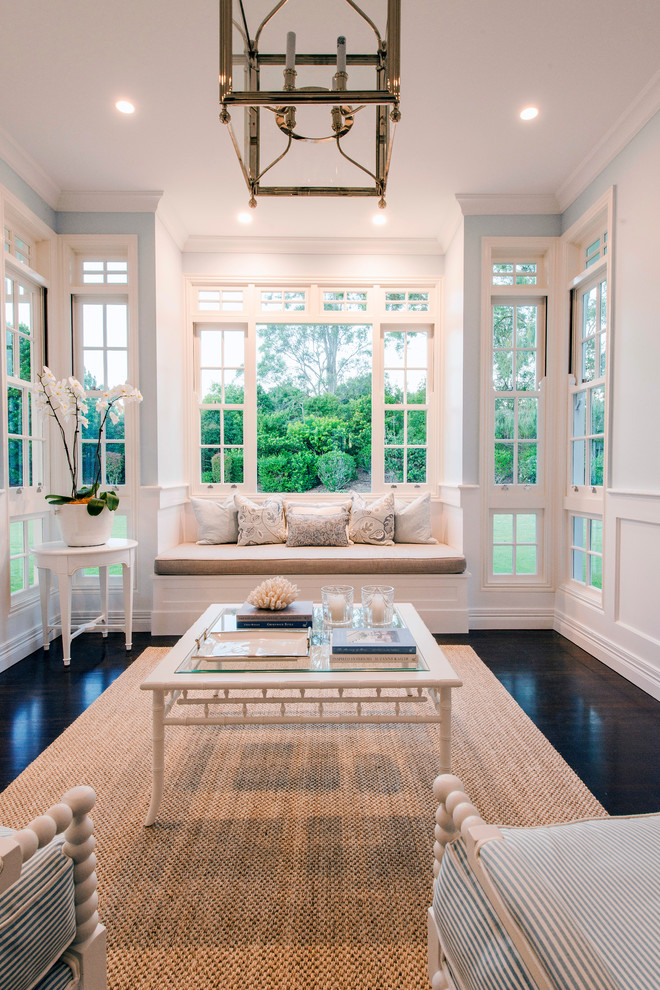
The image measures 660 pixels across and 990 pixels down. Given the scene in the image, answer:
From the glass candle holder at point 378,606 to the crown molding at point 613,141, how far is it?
2.70 m

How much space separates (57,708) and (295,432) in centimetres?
287

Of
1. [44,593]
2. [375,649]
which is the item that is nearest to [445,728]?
[375,649]

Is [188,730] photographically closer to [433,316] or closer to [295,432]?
[295,432]

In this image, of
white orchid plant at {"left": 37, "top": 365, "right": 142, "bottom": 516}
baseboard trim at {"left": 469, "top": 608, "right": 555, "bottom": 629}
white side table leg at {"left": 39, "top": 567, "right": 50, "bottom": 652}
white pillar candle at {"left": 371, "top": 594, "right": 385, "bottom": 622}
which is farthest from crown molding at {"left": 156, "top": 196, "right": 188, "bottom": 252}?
baseboard trim at {"left": 469, "top": 608, "right": 555, "bottom": 629}

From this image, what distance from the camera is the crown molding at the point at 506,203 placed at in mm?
3621

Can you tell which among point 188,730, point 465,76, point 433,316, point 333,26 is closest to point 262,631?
point 188,730

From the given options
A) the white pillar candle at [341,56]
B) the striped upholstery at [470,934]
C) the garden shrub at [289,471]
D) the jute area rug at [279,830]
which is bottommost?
the jute area rug at [279,830]

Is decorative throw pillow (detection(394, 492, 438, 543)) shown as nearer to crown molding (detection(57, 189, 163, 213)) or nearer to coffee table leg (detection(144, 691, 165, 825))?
coffee table leg (detection(144, 691, 165, 825))

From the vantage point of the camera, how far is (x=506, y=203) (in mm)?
3660

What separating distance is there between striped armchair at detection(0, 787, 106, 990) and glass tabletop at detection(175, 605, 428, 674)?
0.74m

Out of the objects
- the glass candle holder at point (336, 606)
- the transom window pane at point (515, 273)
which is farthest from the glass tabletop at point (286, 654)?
the transom window pane at point (515, 273)

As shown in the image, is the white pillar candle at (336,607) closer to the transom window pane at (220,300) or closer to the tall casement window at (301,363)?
the tall casement window at (301,363)

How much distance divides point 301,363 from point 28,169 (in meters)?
2.26

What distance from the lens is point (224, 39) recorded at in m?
1.25
